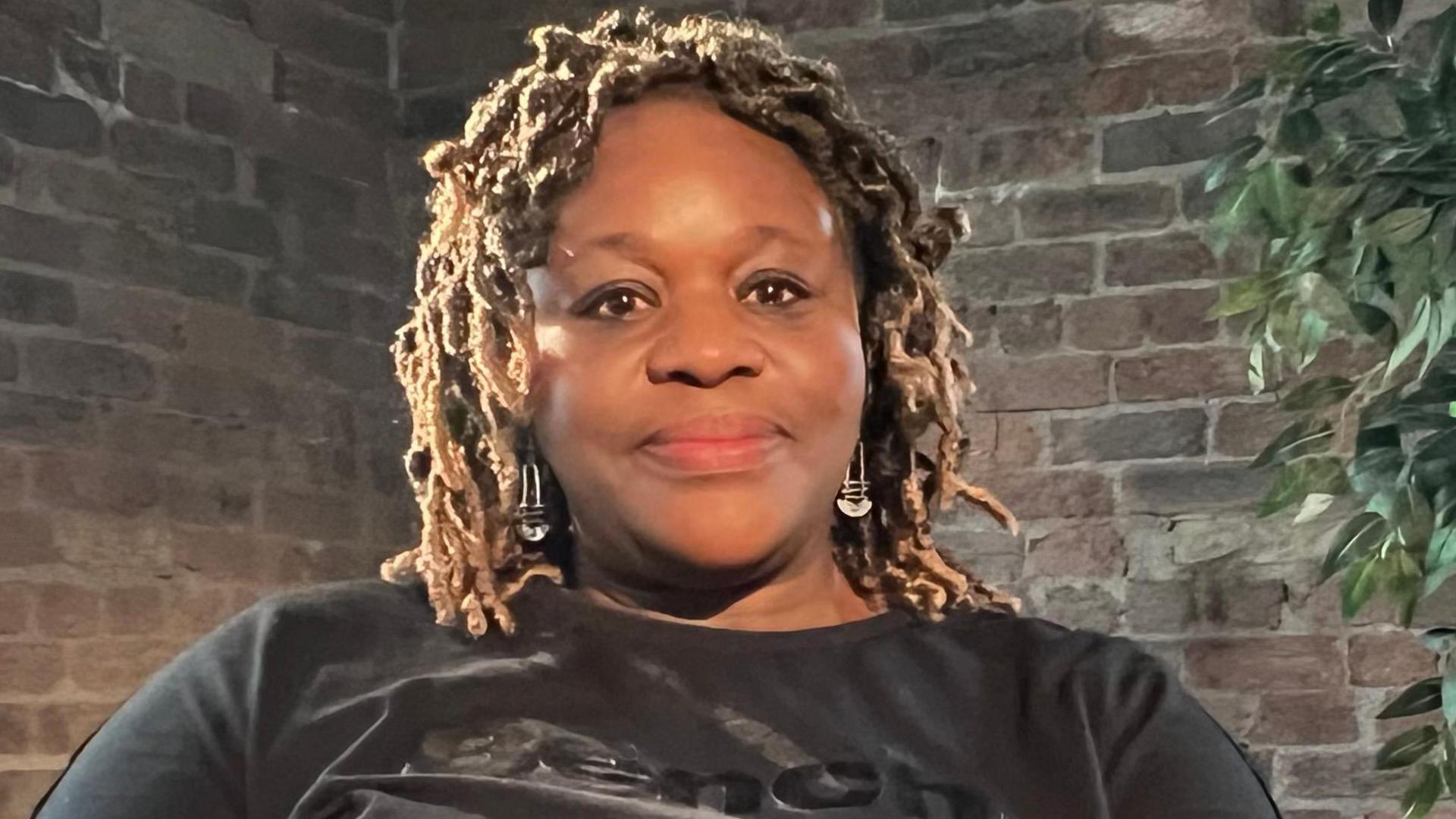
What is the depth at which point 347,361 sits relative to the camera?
2486mm

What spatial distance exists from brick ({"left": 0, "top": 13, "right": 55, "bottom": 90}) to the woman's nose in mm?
1310

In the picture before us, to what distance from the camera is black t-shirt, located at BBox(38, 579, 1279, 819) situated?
1.04m

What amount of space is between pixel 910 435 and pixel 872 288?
0.12 meters

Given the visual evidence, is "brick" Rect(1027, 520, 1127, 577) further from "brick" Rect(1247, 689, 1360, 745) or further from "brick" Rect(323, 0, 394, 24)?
"brick" Rect(323, 0, 394, 24)

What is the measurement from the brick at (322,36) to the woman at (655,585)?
4.36 ft

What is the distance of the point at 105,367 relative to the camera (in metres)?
2.13

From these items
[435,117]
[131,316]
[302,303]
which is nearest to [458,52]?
[435,117]

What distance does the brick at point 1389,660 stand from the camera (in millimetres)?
2078

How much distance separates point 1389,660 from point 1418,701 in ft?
1.62

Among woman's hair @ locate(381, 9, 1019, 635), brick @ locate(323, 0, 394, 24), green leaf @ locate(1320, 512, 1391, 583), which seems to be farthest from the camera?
brick @ locate(323, 0, 394, 24)

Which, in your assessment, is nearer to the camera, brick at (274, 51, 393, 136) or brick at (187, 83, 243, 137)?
brick at (187, 83, 243, 137)

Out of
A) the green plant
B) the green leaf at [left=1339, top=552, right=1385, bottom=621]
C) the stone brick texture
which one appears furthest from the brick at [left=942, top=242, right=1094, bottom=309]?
the green leaf at [left=1339, top=552, right=1385, bottom=621]

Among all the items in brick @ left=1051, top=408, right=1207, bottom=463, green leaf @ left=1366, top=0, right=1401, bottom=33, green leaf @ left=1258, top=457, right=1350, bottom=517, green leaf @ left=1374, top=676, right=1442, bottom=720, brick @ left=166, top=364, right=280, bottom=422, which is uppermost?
green leaf @ left=1366, top=0, right=1401, bottom=33

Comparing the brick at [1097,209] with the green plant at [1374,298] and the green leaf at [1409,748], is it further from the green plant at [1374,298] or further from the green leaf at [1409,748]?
the green leaf at [1409,748]
